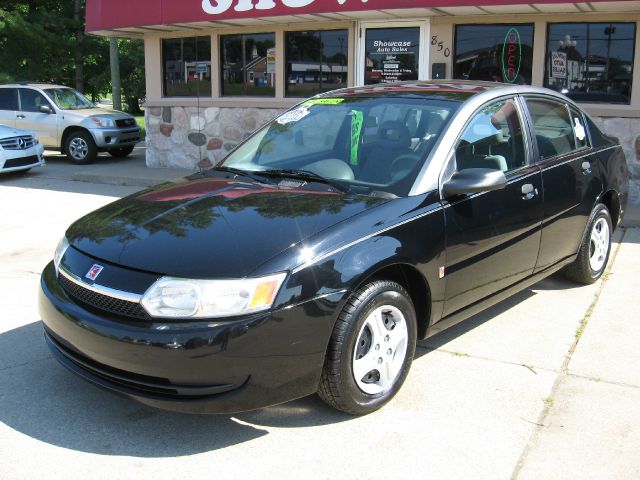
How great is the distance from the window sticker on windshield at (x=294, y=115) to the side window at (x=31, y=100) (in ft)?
40.0

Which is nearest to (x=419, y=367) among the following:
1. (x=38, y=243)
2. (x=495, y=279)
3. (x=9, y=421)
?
(x=495, y=279)

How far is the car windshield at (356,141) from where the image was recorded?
400 cm

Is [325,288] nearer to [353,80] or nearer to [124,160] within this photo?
[353,80]

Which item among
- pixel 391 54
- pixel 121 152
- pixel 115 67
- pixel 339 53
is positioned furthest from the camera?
pixel 115 67

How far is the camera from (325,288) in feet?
10.3

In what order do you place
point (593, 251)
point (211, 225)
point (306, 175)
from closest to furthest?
point (211, 225), point (306, 175), point (593, 251)

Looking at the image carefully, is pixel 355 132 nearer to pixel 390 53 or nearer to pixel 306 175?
pixel 306 175

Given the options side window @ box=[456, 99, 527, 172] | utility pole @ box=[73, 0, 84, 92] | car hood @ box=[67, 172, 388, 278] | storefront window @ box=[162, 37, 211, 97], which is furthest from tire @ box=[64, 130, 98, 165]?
side window @ box=[456, 99, 527, 172]

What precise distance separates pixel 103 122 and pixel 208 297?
43.2ft

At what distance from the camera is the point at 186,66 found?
501 inches

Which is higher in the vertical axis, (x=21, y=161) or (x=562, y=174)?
(x=562, y=174)

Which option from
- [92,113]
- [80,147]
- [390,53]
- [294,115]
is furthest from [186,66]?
[294,115]

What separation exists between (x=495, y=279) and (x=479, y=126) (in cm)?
98

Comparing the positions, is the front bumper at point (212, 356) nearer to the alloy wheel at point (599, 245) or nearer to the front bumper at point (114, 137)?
the alloy wheel at point (599, 245)
